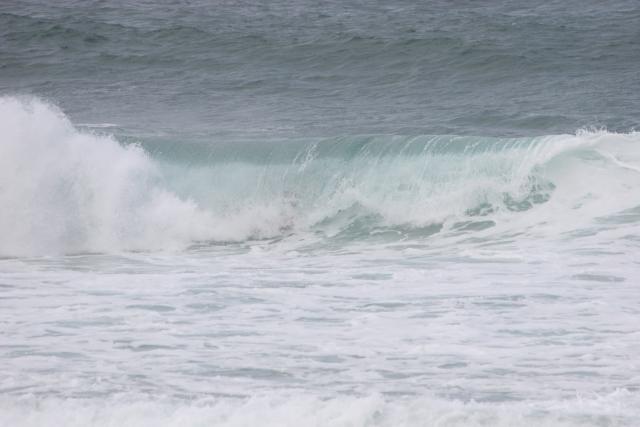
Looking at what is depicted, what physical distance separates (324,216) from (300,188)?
0.76m

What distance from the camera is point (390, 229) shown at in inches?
488

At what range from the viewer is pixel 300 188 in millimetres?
13508

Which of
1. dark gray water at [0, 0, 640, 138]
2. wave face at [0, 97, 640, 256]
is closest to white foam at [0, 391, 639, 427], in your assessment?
wave face at [0, 97, 640, 256]

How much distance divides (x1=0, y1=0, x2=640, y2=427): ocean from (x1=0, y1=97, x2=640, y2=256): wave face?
0.04 metres

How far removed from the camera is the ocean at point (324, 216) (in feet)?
22.5

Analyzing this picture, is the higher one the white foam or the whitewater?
the white foam

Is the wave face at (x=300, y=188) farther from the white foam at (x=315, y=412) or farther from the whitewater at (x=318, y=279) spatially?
the white foam at (x=315, y=412)

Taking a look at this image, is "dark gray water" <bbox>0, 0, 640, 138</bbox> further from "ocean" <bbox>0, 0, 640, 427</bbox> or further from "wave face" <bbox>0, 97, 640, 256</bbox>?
"wave face" <bbox>0, 97, 640, 256</bbox>

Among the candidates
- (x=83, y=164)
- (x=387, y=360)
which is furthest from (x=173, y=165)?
(x=387, y=360)

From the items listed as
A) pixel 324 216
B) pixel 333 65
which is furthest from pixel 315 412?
pixel 333 65

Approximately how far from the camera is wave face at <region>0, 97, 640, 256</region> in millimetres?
12188

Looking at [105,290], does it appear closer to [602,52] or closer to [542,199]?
[542,199]

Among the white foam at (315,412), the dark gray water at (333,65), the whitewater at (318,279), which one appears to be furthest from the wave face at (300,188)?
the white foam at (315,412)

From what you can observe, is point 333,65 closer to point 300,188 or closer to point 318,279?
point 300,188
